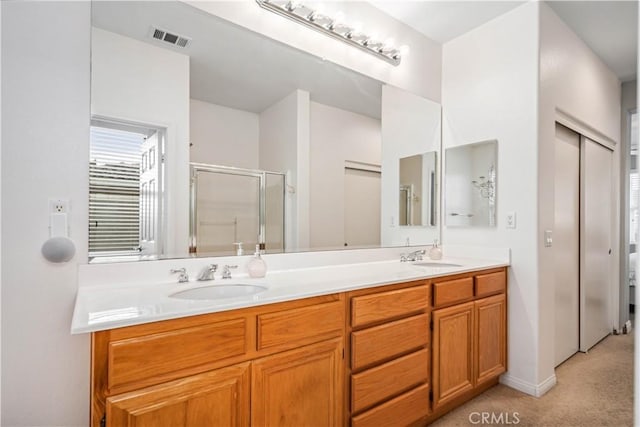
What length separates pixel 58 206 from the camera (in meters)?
1.26

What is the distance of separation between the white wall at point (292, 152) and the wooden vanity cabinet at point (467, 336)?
0.86 metres

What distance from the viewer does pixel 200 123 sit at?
5.44 ft

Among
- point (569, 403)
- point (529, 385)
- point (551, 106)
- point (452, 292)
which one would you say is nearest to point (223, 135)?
point (452, 292)

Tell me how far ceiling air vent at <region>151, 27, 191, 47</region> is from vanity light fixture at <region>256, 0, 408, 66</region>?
0.45 m

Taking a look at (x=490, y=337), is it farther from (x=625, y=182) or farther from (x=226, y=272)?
(x=625, y=182)

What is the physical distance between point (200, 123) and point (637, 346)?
172 centimetres

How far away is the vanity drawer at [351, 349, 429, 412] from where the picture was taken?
4.78 feet

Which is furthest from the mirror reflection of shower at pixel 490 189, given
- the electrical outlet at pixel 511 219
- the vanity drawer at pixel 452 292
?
the vanity drawer at pixel 452 292

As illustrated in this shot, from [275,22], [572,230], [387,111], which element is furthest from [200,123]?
[572,230]

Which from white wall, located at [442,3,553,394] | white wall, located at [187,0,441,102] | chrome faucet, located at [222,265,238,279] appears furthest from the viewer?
white wall, located at [442,3,553,394]

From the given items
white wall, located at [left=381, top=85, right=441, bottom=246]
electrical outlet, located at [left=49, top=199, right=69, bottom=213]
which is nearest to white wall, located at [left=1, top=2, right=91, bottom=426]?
electrical outlet, located at [left=49, top=199, right=69, bottom=213]

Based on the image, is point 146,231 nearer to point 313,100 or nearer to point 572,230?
point 313,100

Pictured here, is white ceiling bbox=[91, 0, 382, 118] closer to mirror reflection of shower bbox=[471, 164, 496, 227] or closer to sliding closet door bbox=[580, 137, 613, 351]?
mirror reflection of shower bbox=[471, 164, 496, 227]

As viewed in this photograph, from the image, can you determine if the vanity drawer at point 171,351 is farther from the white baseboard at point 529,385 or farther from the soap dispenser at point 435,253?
the white baseboard at point 529,385
